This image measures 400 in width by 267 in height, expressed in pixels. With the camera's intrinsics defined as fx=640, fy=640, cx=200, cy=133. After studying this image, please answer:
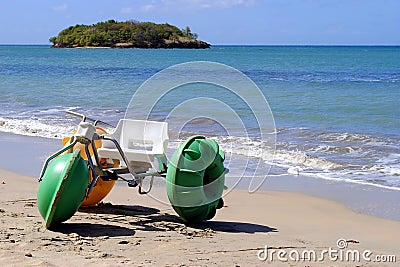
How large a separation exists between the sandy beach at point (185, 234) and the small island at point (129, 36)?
12186 cm

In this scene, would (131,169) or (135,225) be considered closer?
(135,225)

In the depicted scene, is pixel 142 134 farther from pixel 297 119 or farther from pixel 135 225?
pixel 297 119

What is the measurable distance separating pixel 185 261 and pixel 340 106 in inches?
705

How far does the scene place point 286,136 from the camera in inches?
600

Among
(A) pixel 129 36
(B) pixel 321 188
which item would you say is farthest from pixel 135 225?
(A) pixel 129 36

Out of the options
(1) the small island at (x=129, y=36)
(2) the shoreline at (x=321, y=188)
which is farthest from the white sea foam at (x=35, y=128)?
(1) the small island at (x=129, y=36)

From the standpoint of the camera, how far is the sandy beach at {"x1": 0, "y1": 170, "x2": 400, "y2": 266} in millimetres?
5648

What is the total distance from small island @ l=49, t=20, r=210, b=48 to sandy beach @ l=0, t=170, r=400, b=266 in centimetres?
12186

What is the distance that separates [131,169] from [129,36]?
4924 inches

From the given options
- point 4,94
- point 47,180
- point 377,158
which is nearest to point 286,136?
point 377,158

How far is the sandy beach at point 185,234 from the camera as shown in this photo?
565cm

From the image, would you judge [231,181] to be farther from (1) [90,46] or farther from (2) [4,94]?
(1) [90,46]

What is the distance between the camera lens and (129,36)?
130 meters

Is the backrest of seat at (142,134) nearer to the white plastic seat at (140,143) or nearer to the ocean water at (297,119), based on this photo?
the white plastic seat at (140,143)
